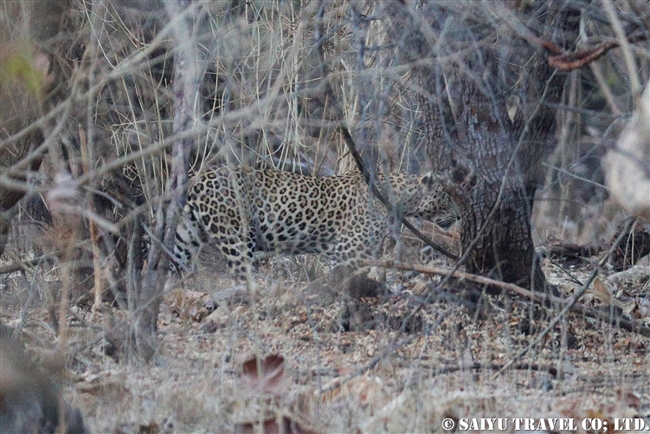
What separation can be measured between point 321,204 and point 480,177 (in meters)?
3.35

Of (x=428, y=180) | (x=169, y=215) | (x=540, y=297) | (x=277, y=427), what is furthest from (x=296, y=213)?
(x=277, y=427)

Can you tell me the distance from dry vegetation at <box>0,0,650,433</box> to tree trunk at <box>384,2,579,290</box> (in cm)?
21

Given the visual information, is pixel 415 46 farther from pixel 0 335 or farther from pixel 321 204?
pixel 321 204

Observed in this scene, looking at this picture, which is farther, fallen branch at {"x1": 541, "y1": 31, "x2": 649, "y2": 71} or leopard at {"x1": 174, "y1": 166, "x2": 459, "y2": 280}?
leopard at {"x1": 174, "y1": 166, "x2": 459, "y2": 280}

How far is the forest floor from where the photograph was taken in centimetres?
315

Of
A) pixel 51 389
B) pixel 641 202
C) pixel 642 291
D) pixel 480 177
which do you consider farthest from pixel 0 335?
pixel 642 291

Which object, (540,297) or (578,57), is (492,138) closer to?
(540,297)

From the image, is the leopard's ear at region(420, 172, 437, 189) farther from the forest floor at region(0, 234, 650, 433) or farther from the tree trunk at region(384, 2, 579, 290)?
the tree trunk at region(384, 2, 579, 290)

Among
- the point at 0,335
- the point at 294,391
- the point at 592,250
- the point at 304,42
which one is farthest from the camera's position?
the point at 592,250

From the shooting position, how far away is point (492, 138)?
515 cm

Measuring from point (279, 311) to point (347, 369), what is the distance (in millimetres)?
1584

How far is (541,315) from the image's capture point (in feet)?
17.1

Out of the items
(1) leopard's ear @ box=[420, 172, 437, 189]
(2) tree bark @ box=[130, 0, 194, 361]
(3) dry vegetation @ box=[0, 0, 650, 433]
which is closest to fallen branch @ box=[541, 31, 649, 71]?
(3) dry vegetation @ box=[0, 0, 650, 433]

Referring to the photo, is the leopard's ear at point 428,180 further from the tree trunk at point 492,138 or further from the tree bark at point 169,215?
the tree bark at point 169,215
